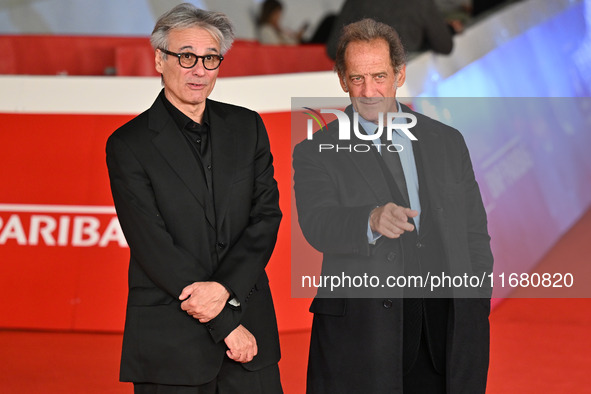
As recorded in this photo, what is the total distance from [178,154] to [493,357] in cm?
246

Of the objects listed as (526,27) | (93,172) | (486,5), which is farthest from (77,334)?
(486,5)

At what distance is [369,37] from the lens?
7.30 ft

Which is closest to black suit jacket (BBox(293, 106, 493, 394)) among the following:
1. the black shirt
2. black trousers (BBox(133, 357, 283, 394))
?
black trousers (BBox(133, 357, 283, 394))

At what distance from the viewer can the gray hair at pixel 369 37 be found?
223 centimetres

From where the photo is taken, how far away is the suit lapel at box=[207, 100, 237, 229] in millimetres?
2201

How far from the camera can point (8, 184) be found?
446 cm

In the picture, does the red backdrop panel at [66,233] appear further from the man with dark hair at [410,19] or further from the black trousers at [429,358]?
the black trousers at [429,358]

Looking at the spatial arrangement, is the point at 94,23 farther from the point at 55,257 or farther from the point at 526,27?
the point at 55,257

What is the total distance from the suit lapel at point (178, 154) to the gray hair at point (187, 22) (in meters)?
0.20

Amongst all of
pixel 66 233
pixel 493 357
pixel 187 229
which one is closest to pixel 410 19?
pixel 493 357

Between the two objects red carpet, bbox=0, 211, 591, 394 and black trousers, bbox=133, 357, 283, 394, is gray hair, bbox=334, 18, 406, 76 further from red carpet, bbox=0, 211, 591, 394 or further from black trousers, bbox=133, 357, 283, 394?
red carpet, bbox=0, 211, 591, 394

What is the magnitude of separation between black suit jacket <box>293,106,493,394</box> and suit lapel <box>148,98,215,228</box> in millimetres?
262

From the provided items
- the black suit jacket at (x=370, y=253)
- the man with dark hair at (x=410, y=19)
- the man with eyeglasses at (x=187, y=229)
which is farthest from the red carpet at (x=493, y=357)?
the man with eyeglasses at (x=187, y=229)

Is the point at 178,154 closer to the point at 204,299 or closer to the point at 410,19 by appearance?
the point at 204,299
